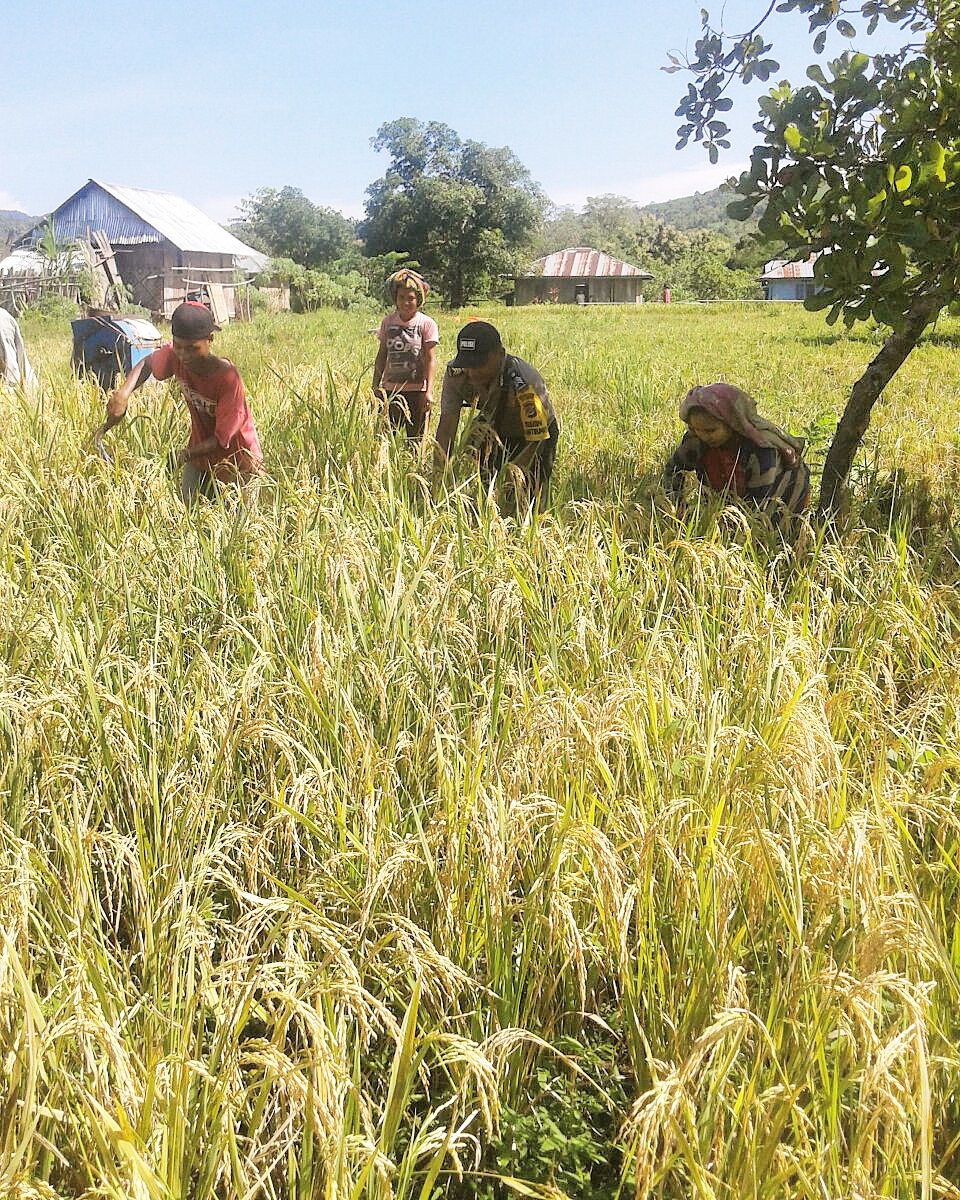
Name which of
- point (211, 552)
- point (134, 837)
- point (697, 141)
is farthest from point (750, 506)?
point (134, 837)

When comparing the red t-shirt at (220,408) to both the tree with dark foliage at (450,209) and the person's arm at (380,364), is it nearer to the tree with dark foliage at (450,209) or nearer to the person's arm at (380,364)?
the person's arm at (380,364)

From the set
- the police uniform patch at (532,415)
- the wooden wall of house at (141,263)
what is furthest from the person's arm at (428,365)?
the wooden wall of house at (141,263)

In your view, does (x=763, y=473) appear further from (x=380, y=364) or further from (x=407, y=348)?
(x=380, y=364)

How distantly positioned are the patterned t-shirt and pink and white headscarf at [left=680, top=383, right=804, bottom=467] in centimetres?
200

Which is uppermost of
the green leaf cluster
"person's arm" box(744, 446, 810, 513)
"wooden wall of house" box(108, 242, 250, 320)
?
"wooden wall of house" box(108, 242, 250, 320)

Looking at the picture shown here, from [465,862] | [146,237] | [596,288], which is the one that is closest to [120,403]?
[465,862]

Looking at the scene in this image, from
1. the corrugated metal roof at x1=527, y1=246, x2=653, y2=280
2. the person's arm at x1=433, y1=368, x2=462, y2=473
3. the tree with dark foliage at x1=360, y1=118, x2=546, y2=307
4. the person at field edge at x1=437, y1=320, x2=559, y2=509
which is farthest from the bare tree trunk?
the corrugated metal roof at x1=527, y1=246, x2=653, y2=280

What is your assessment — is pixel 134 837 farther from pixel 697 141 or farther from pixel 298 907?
pixel 697 141

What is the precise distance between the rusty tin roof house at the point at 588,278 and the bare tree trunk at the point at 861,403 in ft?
196

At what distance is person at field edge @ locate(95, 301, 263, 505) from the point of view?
4.14 m

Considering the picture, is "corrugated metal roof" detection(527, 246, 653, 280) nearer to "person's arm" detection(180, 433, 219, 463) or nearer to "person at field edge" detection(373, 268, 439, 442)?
"person at field edge" detection(373, 268, 439, 442)

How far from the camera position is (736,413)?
4004 millimetres

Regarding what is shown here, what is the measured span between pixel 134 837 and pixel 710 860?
116 centimetres

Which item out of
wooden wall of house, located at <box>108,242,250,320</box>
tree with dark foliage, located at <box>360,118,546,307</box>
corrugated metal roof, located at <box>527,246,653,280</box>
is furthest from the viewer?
corrugated metal roof, located at <box>527,246,653,280</box>
